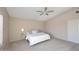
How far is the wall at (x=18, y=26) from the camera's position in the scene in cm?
165

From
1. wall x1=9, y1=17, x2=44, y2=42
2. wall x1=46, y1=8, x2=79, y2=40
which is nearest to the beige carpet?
wall x1=9, y1=17, x2=44, y2=42

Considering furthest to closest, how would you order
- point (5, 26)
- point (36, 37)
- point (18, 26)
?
point (36, 37) < point (18, 26) < point (5, 26)

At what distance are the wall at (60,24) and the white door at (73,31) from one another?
4.6 inches

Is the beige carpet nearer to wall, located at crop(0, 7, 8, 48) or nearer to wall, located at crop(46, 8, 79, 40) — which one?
wall, located at crop(0, 7, 8, 48)

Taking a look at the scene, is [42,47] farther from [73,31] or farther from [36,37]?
[73,31]

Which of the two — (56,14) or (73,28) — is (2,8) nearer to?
(56,14)

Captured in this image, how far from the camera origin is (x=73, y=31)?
1.93 m

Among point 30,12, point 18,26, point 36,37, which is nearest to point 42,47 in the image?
point 36,37

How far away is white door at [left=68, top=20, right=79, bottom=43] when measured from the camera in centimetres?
182

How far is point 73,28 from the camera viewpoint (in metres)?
1.96

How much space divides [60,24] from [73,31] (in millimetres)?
377

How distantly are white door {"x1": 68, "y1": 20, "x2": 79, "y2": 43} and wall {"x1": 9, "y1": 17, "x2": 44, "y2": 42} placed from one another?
814 mm
